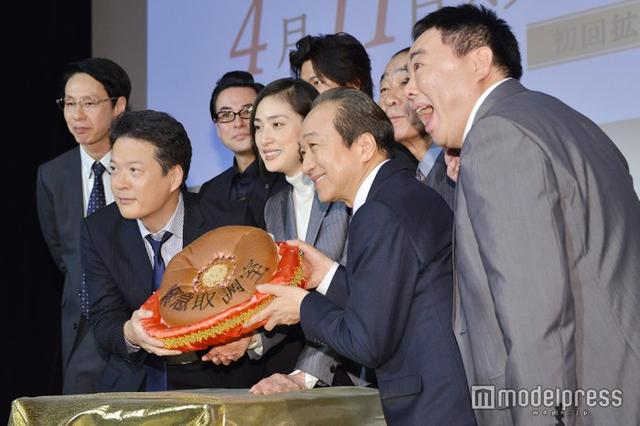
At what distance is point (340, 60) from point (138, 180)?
950 mm

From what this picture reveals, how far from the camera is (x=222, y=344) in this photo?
2.58 meters

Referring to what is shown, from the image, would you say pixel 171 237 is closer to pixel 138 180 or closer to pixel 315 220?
pixel 138 180

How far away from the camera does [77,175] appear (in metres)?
4.04

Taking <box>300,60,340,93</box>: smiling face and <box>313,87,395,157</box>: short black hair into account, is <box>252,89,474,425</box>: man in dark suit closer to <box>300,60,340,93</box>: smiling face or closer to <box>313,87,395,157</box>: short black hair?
<box>313,87,395,157</box>: short black hair

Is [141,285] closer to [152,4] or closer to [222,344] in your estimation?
[222,344]

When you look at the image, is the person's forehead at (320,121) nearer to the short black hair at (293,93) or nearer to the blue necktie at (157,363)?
the short black hair at (293,93)

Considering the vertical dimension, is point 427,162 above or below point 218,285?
above

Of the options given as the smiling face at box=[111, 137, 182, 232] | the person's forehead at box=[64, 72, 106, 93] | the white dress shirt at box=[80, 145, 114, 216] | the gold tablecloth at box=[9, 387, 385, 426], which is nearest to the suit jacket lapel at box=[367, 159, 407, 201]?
the gold tablecloth at box=[9, 387, 385, 426]

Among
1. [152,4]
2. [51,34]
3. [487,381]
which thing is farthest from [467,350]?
[51,34]

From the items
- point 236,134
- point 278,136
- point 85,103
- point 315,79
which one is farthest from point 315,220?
point 85,103

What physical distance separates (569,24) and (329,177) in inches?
59.5

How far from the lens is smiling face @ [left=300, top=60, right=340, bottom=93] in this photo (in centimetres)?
345

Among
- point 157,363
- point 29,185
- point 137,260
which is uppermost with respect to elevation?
point 137,260

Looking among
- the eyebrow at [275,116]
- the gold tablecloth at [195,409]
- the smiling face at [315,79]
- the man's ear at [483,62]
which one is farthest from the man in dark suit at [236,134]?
the man's ear at [483,62]
